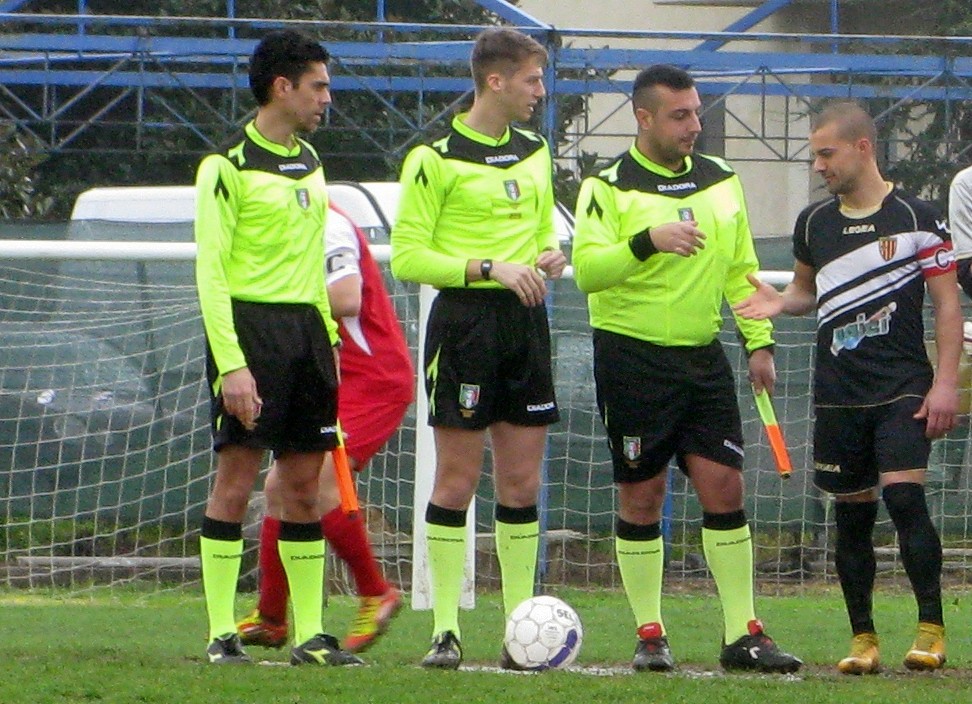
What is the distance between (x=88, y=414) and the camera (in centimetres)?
1064

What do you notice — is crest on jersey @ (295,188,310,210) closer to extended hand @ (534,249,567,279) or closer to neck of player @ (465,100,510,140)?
neck of player @ (465,100,510,140)

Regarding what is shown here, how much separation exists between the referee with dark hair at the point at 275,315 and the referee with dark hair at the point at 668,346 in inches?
Answer: 38.7

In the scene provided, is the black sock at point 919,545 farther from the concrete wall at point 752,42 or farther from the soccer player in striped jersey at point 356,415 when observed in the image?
the concrete wall at point 752,42

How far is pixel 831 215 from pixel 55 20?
8572 mm

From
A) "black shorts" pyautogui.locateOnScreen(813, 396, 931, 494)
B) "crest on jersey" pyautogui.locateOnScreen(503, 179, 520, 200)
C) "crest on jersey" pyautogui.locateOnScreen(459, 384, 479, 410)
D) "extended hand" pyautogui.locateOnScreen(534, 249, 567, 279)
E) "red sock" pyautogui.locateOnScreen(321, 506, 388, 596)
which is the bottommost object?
"red sock" pyautogui.locateOnScreen(321, 506, 388, 596)

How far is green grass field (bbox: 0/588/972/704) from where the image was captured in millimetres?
5395

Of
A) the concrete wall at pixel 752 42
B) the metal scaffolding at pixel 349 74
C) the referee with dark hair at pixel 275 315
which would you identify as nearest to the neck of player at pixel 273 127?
the referee with dark hair at pixel 275 315

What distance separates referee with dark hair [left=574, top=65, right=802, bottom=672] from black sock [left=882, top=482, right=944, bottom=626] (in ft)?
1.63

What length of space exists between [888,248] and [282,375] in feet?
7.01

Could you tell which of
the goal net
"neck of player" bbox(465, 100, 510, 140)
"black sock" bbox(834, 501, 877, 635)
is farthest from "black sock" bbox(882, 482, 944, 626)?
the goal net

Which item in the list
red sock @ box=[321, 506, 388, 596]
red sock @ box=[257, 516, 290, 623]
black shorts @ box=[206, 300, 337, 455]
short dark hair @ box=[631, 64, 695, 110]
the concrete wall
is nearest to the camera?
black shorts @ box=[206, 300, 337, 455]

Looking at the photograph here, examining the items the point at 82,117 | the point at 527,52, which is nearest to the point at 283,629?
the point at 527,52

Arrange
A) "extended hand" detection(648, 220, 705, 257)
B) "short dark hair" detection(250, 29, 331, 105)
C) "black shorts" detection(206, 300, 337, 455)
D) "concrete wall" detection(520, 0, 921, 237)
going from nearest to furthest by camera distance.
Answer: "extended hand" detection(648, 220, 705, 257) < "black shorts" detection(206, 300, 337, 455) < "short dark hair" detection(250, 29, 331, 105) < "concrete wall" detection(520, 0, 921, 237)

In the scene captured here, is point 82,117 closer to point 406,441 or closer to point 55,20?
point 55,20
